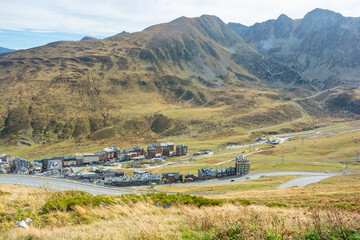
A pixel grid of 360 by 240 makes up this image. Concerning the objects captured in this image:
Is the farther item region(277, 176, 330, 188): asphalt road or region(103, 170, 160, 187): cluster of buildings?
region(103, 170, 160, 187): cluster of buildings

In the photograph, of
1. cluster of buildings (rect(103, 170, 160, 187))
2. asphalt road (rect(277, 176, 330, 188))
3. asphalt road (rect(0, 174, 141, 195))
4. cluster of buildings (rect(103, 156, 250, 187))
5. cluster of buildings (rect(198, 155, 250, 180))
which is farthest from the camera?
cluster of buildings (rect(198, 155, 250, 180))

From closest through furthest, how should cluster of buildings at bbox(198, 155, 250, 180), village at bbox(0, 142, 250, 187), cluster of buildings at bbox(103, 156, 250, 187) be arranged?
cluster of buildings at bbox(103, 156, 250, 187) < village at bbox(0, 142, 250, 187) < cluster of buildings at bbox(198, 155, 250, 180)

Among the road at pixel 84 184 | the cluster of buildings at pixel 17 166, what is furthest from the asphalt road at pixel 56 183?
the cluster of buildings at pixel 17 166

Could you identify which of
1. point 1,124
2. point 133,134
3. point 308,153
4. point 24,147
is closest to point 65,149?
point 24,147

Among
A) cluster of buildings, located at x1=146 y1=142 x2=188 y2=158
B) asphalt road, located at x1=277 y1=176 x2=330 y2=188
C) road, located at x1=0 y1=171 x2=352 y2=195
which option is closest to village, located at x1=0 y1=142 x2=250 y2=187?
cluster of buildings, located at x1=146 y1=142 x2=188 y2=158

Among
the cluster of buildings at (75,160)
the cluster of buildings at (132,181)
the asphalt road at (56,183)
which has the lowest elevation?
the cluster of buildings at (75,160)

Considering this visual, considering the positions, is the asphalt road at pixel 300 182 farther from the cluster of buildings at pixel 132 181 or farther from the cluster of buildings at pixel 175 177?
the cluster of buildings at pixel 132 181

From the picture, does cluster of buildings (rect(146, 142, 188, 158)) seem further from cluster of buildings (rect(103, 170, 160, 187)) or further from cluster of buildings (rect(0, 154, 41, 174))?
cluster of buildings (rect(0, 154, 41, 174))

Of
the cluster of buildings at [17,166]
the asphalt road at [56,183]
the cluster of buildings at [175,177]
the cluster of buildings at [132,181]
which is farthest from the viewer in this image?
the cluster of buildings at [17,166]

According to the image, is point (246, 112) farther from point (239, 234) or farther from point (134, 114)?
point (239, 234)

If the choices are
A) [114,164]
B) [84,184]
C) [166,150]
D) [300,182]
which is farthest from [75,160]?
[300,182]
